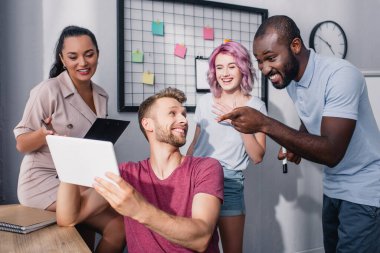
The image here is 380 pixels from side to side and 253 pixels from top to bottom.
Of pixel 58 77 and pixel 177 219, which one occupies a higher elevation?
pixel 58 77

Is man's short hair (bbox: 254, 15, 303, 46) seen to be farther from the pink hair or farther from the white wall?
the white wall

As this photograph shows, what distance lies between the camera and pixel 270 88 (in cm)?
265

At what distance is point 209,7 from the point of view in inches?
93.7

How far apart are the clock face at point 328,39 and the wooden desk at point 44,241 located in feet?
7.50

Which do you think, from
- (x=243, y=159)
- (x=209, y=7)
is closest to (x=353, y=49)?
(x=209, y=7)

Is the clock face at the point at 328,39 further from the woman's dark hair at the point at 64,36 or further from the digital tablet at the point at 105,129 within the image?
the digital tablet at the point at 105,129

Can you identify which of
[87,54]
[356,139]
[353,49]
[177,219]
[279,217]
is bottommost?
[279,217]

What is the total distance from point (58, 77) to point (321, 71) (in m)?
1.10

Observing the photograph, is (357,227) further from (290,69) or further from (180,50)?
(180,50)

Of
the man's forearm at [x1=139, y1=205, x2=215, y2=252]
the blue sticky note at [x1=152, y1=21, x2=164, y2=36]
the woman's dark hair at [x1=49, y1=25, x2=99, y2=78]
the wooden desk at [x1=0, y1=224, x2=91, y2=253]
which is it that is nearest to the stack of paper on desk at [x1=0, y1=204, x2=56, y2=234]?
the wooden desk at [x1=0, y1=224, x2=91, y2=253]

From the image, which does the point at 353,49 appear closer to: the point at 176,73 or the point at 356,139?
the point at 176,73

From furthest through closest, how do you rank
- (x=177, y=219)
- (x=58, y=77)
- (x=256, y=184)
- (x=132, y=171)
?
1. (x=256, y=184)
2. (x=58, y=77)
3. (x=132, y=171)
4. (x=177, y=219)

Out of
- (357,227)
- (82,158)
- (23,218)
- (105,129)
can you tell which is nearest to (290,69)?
(357,227)

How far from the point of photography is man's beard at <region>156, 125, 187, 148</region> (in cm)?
143
